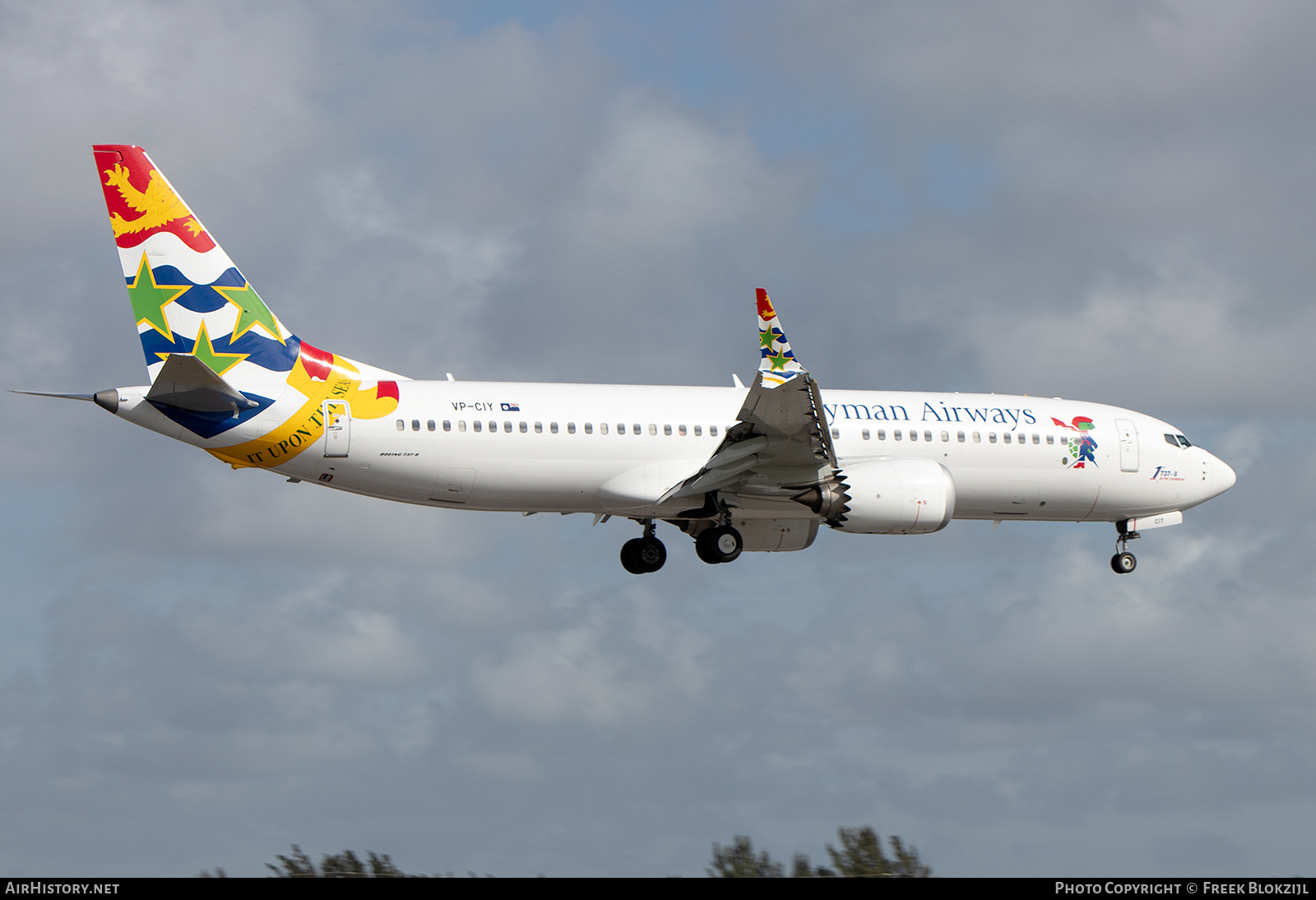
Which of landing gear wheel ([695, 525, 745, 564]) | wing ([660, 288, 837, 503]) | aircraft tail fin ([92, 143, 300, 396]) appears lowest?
landing gear wheel ([695, 525, 745, 564])

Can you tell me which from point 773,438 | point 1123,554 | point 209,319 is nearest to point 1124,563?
point 1123,554

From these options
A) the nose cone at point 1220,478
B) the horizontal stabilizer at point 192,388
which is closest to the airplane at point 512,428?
the horizontal stabilizer at point 192,388

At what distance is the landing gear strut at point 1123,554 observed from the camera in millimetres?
→ 37000

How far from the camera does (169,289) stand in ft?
100

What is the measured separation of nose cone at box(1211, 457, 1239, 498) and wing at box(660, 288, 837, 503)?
1110cm

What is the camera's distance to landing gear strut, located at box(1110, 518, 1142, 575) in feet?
121

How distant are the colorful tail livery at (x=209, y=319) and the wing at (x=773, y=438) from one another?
662 cm

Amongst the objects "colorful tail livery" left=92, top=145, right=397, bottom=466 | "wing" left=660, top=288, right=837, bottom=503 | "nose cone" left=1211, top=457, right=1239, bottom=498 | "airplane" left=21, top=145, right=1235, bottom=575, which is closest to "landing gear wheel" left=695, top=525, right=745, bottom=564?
"airplane" left=21, top=145, right=1235, bottom=575

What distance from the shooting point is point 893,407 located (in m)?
34.3

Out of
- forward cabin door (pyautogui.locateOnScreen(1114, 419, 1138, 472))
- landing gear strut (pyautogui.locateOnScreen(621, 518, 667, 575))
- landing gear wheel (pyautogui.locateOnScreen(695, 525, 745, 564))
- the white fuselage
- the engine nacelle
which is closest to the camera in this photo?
the white fuselage

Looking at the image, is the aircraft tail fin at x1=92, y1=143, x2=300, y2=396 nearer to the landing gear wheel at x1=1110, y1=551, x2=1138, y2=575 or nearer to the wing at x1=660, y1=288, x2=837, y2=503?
the wing at x1=660, y1=288, x2=837, y2=503
